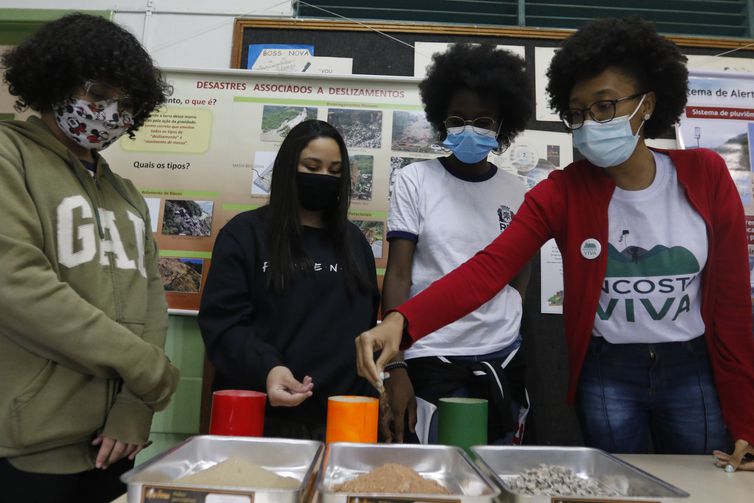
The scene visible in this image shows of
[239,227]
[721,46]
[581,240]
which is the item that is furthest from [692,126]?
[239,227]

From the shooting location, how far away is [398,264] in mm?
1446

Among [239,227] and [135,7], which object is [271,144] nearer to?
[239,227]

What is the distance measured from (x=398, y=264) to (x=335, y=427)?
66 centimetres

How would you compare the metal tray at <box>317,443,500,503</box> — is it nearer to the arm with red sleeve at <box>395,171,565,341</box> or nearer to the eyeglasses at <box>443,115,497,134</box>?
the arm with red sleeve at <box>395,171,565,341</box>

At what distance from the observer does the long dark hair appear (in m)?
1.35

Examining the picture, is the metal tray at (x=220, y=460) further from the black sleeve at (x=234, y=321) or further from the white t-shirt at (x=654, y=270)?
the white t-shirt at (x=654, y=270)

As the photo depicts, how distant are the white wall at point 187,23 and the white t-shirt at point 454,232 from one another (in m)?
1.19

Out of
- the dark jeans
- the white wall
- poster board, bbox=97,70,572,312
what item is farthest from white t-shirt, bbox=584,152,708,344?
the white wall

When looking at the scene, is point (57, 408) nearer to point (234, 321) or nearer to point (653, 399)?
point (234, 321)

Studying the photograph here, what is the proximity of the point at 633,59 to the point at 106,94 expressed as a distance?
1.28 meters

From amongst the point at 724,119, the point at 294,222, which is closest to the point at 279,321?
the point at 294,222

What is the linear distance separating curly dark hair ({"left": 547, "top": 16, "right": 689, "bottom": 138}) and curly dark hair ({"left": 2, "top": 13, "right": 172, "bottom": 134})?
3.58ft

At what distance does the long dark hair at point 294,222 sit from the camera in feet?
4.44

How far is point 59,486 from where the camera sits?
3.32ft
